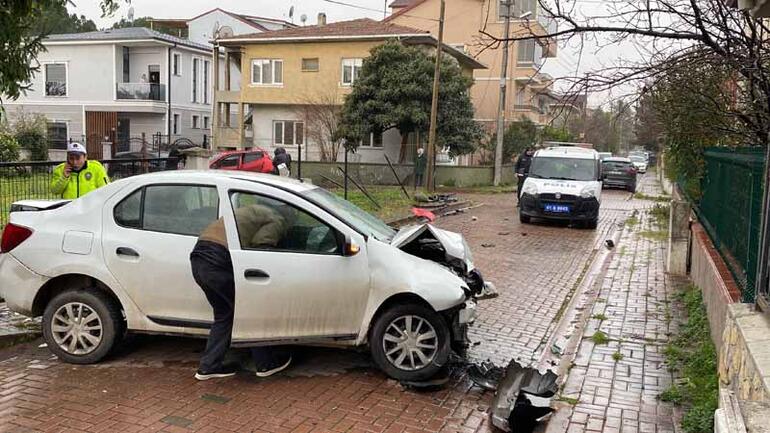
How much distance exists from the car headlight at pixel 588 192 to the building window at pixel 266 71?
73.5 ft

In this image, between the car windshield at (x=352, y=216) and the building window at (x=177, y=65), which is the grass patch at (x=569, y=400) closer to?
the car windshield at (x=352, y=216)

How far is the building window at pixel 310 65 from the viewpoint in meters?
34.5

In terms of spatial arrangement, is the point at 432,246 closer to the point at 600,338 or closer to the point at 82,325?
the point at 600,338

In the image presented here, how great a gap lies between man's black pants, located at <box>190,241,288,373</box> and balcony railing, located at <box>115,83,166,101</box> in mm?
37842

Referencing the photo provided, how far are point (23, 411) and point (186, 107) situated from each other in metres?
40.0

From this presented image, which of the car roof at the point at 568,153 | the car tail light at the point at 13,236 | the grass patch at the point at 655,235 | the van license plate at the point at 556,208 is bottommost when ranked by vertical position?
the grass patch at the point at 655,235

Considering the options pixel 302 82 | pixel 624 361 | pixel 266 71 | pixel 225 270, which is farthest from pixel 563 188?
pixel 266 71

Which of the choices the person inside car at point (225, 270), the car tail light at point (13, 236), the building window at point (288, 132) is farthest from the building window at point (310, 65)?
the person inside car at point (225, 270)

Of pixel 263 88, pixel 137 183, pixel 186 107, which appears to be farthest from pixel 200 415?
pixel 186 107

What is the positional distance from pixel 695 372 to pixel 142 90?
39637mm

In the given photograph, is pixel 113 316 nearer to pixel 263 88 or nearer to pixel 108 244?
pixel 108 244

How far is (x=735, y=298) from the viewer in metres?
5.23

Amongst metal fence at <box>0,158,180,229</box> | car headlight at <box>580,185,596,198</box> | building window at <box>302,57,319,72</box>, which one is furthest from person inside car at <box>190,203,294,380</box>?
building window at <box>302,57,319,72</box>

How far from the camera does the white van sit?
16.3 metres
